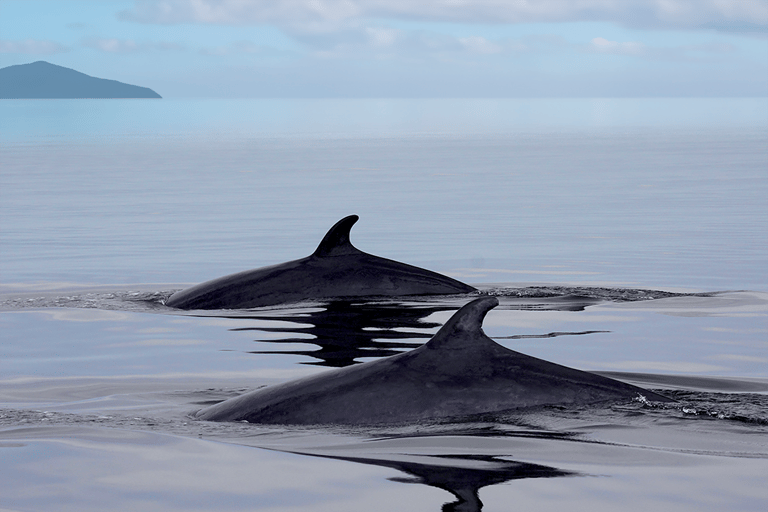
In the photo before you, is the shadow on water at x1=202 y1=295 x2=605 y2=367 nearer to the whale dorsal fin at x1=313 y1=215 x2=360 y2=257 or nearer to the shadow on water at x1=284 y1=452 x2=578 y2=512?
the whale dorsal fin at x1=313 y1=215 x2=360 y2=257

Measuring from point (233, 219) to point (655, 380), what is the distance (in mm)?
21054

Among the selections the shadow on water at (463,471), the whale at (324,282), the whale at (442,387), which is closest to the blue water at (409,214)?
the whale at (324,282)

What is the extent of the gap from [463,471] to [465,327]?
1373mm

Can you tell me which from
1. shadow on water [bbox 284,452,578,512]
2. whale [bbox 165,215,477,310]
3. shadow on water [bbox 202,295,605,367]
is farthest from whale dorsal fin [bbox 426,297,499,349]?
whale [bbox 165,215,477,310]

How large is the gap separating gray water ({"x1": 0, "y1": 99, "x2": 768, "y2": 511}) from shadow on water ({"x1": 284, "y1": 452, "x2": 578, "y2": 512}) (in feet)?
0.06

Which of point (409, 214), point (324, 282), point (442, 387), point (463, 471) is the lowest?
point (463, 471)

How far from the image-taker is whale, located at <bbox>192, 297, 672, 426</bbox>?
8031 millimetres

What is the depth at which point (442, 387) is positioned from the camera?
8062 mm

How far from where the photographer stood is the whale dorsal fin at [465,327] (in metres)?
8.08

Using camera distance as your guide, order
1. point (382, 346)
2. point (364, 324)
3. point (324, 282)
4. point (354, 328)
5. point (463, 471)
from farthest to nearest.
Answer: point (324, 282) → point (364, 324) → point (354, 328) → point (382, 346) → point (463, 471)

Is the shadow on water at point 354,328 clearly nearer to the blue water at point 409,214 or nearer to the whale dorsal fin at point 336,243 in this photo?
the whale dorsal fin at point 336,243

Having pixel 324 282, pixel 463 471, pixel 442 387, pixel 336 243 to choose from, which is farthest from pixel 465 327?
pixel 336 243

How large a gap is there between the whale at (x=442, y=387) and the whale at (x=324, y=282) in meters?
7.50

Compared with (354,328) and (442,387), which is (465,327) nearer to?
(442,387)
